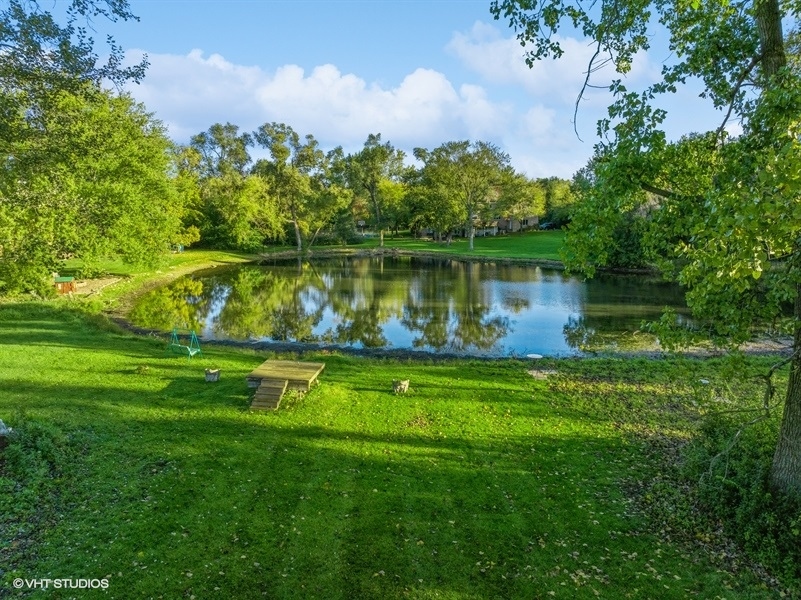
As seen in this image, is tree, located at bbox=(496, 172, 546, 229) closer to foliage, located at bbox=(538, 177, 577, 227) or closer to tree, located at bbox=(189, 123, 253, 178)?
foliage, located at bbox=(538, 177, 577, 227)

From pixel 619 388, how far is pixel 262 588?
43.0 feet

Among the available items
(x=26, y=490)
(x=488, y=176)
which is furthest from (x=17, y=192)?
(x=488, y=176)

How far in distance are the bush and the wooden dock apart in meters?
9.76

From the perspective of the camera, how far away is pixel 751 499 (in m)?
8.05

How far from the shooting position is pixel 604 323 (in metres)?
28.8

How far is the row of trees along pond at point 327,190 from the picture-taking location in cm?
6700

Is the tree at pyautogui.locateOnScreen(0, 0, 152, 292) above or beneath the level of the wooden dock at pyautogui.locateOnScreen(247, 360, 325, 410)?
above

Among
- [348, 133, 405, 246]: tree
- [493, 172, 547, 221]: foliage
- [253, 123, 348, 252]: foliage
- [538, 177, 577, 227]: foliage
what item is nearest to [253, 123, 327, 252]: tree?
[253, 123, 348, 252]: foliage

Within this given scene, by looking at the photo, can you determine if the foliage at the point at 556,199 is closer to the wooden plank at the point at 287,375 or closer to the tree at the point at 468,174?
the tree at the point at 468,174

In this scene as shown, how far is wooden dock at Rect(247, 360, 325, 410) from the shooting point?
13351 millimetres

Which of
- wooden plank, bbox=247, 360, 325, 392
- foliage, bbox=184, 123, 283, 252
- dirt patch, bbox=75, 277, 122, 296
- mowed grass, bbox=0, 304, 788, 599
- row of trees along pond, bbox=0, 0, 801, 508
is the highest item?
foliage, bbox=184, 123, 283, 252

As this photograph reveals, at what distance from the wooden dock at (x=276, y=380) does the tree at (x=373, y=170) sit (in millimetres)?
66922

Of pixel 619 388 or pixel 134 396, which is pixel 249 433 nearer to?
pixel 134 396

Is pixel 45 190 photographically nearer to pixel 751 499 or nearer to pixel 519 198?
pixel 751 499
